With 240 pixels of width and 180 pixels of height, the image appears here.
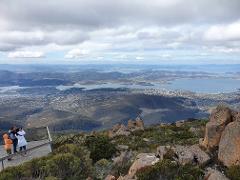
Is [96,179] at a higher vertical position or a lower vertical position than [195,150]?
lower

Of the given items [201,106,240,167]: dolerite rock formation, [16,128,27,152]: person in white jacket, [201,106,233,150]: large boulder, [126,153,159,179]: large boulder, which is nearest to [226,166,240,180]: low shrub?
[201,106,240,167]: dolerite rock formation

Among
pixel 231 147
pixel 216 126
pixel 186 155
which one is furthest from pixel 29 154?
pixel 231 147

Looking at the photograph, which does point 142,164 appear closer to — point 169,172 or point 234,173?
point 169,172

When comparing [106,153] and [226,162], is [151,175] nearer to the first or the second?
[226,162]

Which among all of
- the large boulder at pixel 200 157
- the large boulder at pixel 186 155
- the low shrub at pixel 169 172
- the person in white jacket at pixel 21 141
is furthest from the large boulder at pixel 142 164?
the person in white jacket at pixel 21 141

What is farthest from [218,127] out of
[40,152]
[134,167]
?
[40,152]

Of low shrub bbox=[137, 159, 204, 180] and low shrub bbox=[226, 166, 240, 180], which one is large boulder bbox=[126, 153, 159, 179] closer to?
low shrub bbox=[137, 159, 204, 180]
